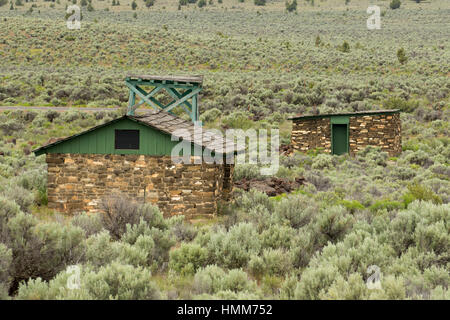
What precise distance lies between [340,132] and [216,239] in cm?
1712

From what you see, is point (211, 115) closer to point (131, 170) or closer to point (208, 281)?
point (131, 170)

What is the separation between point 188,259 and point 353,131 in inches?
705

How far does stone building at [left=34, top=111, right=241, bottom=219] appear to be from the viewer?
36.6ft

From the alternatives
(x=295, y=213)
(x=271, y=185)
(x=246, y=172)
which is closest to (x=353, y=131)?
(x=246, y=172)

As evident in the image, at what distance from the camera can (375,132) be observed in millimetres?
22797

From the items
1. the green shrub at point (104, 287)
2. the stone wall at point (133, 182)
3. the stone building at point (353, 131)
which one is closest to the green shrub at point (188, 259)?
the green shrub at point (104, 287)

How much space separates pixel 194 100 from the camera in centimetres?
1582

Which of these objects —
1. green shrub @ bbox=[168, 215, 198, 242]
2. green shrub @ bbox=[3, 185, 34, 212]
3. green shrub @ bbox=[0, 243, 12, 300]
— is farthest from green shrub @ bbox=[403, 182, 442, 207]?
green shrub @ bbox=[0, 243, 12, 300]

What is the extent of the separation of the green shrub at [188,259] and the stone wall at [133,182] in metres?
4.04

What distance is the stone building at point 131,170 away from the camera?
439 inches

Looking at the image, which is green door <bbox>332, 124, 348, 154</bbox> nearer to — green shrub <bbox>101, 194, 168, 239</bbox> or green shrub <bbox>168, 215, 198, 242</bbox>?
green shrub <bbox>168, 215, 198, 242</bbox>

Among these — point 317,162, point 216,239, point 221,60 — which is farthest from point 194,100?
point 221,60

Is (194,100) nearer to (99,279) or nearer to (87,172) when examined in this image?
(87,172)

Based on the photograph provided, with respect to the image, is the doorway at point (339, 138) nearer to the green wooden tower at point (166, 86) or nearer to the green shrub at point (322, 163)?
the green shrub at point (322, 163)
